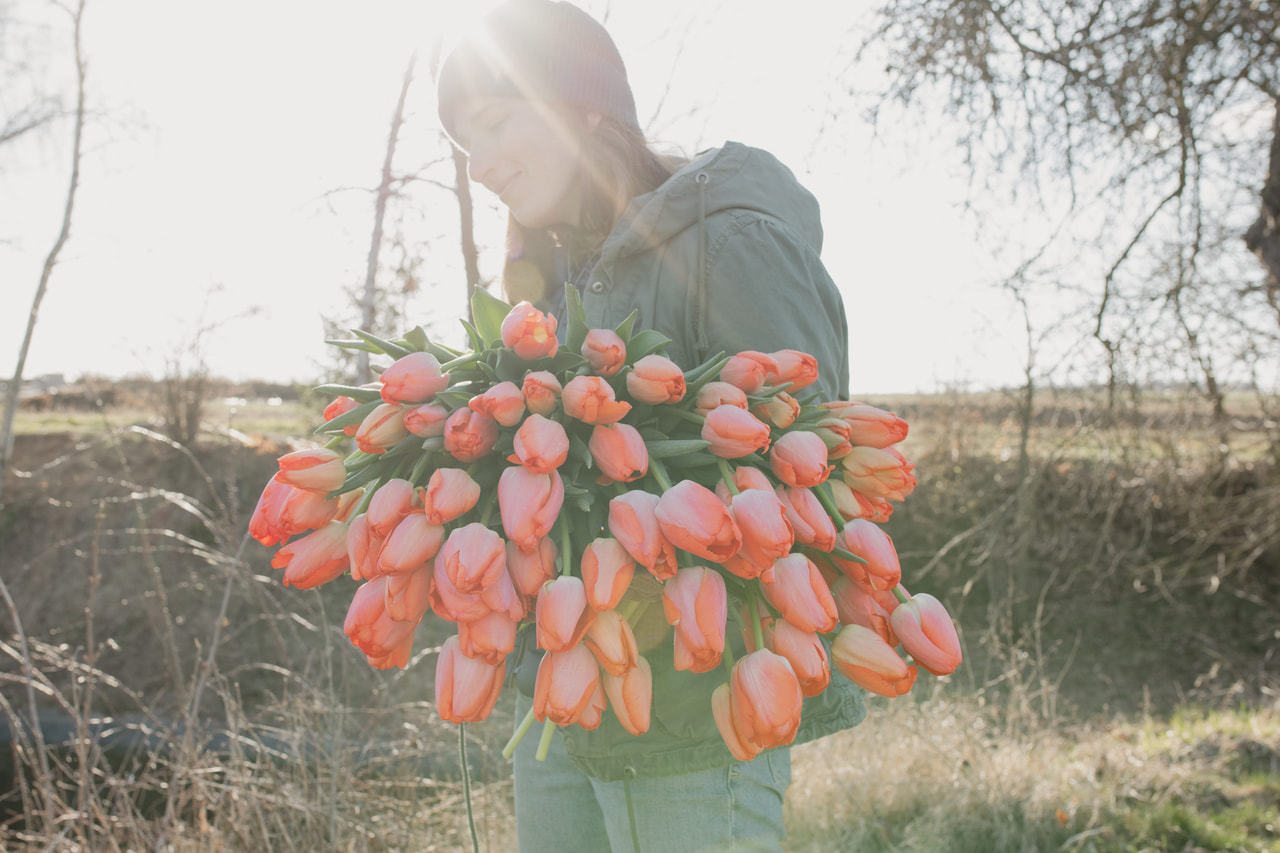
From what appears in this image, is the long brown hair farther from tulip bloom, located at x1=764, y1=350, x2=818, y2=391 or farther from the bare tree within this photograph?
the bare tree

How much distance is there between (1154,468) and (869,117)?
343cm

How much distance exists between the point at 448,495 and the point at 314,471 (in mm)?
133

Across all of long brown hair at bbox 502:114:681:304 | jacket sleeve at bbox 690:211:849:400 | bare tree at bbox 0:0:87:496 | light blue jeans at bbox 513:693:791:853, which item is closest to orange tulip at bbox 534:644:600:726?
light blue jeans at bbox 513:693:791:853

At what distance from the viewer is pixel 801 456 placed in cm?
61

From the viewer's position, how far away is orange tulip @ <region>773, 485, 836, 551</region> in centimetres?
59

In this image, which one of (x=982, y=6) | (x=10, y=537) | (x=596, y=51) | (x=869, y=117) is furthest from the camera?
(x=10, y=537)

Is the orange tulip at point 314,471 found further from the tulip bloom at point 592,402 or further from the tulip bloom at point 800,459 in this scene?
the tulip bloom at point 800,459

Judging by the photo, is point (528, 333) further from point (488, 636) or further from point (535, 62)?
point (535, 62)

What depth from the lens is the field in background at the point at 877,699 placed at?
2.07m

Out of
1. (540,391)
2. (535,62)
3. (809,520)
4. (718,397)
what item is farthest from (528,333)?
(535,62)

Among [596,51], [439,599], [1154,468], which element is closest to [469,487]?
[439,599]

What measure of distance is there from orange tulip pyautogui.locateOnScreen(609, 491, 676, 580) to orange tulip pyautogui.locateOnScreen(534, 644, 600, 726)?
3.3 inches

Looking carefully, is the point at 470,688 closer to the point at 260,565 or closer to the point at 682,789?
the point at 682,789

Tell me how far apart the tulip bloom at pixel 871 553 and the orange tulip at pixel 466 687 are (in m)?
0.30
